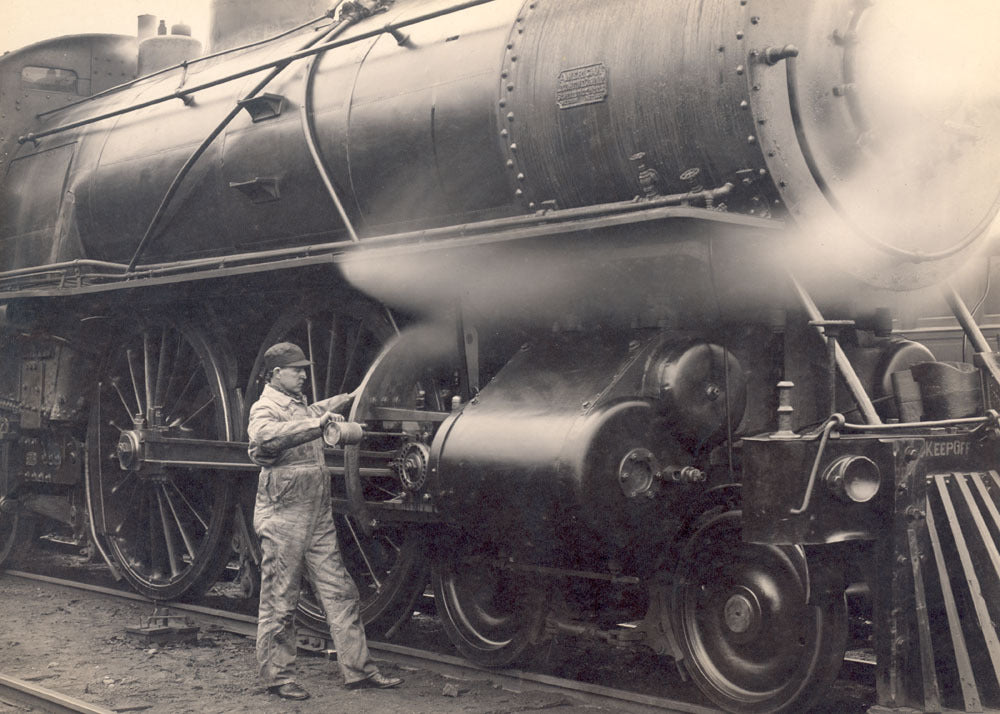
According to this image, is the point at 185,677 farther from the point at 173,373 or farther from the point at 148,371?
the point at 148,371

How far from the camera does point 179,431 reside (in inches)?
270

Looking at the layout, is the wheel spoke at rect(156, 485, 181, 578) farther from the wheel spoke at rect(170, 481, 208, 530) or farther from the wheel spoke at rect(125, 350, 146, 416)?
the wheel spoke at rect(125, 350, 146, 416)

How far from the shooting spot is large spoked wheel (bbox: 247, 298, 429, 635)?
5637mm

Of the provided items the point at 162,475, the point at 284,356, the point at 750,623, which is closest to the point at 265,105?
the point at 284,356

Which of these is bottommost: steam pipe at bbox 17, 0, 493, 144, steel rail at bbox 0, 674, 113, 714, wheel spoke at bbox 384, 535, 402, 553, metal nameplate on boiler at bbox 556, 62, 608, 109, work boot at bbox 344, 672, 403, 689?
steel rail at bbox 0, 674, 113, 714

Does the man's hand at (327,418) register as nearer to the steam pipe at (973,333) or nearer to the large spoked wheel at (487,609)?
the large spoked wheel at (487,609)

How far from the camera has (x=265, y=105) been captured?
19.7 feet

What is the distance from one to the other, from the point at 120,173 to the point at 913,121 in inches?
182

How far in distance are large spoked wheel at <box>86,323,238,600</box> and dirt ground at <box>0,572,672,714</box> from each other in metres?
0.41

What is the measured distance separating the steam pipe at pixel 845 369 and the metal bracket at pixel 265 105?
9.58ft

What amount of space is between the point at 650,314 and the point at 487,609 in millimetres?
1653

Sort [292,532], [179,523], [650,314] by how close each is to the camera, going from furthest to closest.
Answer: [179,523]
[292,532]
[650,314]

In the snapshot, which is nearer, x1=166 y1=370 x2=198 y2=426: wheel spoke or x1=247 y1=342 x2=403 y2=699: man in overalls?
x1=247 y1=342 x2=403 y2=699: man in overalls

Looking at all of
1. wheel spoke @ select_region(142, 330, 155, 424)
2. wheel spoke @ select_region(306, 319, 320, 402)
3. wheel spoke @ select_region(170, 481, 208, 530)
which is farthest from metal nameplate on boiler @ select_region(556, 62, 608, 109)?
wheel spoke @ select_region(170, 481, 208, 530)
